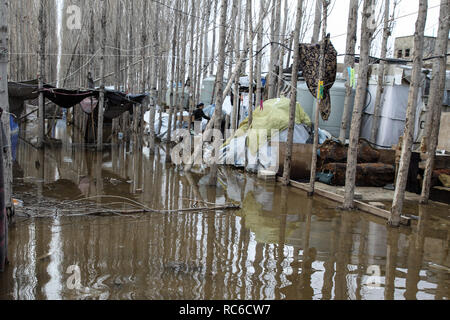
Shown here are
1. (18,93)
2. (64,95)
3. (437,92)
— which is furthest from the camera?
(64,95)

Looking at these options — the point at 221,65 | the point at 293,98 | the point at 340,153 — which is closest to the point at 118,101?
the point at 221,65

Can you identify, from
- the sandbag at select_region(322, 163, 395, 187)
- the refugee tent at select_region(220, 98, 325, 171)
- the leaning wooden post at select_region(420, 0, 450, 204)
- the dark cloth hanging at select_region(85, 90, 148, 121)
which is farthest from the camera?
the dark cloth hanging at select_region(85, 90, 148, 121)

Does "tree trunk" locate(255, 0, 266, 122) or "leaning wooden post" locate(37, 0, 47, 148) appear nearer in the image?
"tree trunk" locate(255, 0, 266, 122)

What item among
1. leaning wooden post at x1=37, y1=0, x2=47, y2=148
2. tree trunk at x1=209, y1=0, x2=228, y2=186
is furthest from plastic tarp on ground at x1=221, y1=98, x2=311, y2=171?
leaning wooden post at x1=37, y1=0, x2=47, y2=148

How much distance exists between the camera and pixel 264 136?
41.4 ft

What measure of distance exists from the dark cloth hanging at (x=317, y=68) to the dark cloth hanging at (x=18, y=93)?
9.96 metres

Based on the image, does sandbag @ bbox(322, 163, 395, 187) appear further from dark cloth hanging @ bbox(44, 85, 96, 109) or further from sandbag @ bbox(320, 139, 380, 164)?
dark cloth hanging @ bbox(44, 85, 96, 109)

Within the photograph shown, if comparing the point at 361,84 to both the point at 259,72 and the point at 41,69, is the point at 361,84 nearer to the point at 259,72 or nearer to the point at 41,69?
the point at 259,72

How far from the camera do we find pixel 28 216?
6.22 meters

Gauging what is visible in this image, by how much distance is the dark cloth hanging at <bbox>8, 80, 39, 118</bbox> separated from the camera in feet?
45.6

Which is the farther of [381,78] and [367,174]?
[381,78]

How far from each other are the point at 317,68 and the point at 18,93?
10.8m

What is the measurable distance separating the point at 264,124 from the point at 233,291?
9298 mm

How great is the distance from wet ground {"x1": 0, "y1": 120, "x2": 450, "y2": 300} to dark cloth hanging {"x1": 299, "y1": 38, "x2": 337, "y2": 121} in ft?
7.47
